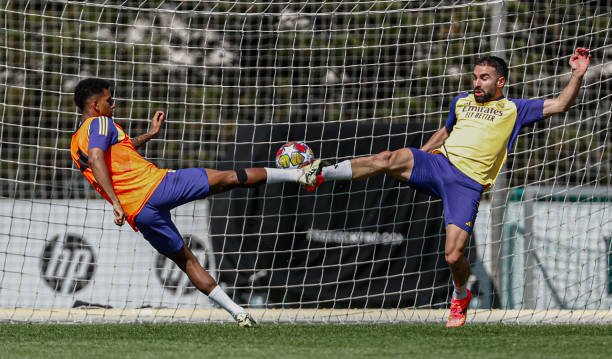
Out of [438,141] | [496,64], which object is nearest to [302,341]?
[438,141]

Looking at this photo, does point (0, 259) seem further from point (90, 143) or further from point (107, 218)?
point (90, 143)

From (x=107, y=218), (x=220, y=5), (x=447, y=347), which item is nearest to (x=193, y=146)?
(x=220, y=5)

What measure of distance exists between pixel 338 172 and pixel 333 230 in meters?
2.58

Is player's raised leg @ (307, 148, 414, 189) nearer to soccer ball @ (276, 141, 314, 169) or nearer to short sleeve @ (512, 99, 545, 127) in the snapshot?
soccer ball @ (276, 141, 314, 169)

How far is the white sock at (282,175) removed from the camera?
20.5ft

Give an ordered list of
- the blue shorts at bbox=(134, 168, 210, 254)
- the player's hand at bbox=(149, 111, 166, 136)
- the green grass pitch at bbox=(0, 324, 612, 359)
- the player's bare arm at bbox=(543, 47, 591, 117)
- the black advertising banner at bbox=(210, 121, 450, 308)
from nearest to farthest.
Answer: the green grass pitch at bbox=(0, 324, 612, 359) < the player's bare arm at bbox=(543, 47, 591, 117) < the blue shorts at bbox=(134, 168, 210, 254) < the player's hand at bbox=(149, 111, 166, 136) < the black advertising banner at bbox=(210, 121, 450, 308)

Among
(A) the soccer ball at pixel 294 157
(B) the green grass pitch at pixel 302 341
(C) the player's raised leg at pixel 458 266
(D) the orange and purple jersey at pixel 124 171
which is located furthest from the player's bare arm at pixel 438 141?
(D) the orange and purple jersey at pixel 124 171

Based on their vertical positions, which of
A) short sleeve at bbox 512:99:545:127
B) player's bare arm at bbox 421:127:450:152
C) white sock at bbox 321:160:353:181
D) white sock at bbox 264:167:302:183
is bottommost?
white sock at bbox 264:167:302:183

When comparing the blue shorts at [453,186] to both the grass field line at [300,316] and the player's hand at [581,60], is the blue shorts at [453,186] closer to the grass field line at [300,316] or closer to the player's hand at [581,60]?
the player's hand at [581,60]

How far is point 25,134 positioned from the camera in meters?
12.6

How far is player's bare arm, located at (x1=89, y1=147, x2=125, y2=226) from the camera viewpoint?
242 inches

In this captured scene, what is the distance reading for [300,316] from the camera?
301 inches

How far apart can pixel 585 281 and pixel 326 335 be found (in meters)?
3.60

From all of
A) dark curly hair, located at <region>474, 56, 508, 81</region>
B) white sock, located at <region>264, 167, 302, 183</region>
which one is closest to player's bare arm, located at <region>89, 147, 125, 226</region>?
white sock, located at <region>264, 167, 302, 183</region>
